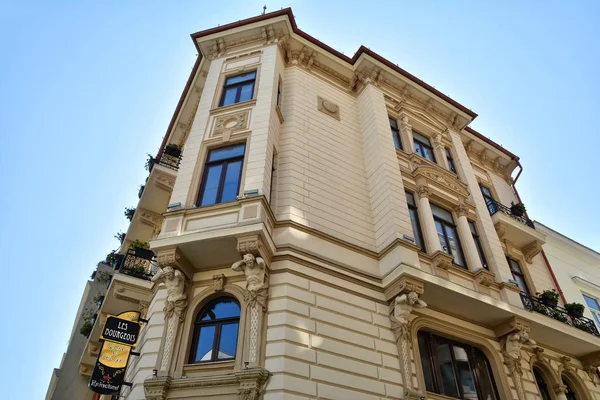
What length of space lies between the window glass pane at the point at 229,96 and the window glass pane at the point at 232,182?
333 centimetres

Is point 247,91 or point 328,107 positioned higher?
point 328,107

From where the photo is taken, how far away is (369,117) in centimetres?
1719

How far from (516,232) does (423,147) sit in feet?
18.9

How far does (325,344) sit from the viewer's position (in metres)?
9.98

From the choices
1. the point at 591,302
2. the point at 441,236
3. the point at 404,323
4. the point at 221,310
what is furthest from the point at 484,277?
the point at 591,302

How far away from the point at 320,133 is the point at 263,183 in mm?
4712

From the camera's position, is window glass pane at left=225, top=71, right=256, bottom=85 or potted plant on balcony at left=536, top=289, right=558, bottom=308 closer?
window glass pane at left=225, top=71, right=256, bottom=85

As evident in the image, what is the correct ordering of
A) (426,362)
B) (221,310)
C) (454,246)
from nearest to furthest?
1. (221,310)
2. (426,362)
3. (454,246)

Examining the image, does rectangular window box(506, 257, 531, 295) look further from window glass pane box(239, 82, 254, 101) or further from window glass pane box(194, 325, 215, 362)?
window glass pane box(194, 325, 215, 362)

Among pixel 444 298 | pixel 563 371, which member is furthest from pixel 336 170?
pixel 563 371

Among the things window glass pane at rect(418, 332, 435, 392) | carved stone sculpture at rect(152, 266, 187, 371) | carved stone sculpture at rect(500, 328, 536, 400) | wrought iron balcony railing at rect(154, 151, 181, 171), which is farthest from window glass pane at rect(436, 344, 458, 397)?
wrought iron balcony railing at rect(154, 151, 181, 171)

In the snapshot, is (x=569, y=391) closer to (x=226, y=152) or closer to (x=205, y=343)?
(x=205, y=343)

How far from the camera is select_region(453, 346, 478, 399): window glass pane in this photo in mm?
12133

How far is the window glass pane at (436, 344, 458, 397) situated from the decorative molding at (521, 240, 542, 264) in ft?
31.2
